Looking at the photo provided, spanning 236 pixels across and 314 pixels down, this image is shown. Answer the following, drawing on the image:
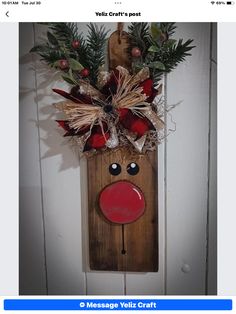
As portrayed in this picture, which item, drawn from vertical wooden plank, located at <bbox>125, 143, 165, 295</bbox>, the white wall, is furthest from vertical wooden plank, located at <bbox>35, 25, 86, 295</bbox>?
vertical wooden plank, located at <bbox>125, 143, 165, 295</bbox>

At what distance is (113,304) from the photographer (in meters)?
0.57

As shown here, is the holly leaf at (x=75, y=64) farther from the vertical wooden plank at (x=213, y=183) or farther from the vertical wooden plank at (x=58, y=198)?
the vertical wooden plank at (x=213, y=183)

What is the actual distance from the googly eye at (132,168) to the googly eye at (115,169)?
0.02 metres

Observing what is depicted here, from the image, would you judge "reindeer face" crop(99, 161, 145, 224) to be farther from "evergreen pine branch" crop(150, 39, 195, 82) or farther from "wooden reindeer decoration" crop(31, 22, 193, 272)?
"evergreen pine branch" crop(150, 39, 195, 82)

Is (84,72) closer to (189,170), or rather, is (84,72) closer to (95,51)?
(95,51)

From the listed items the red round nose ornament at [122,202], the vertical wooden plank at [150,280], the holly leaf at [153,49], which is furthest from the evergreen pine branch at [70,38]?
the vertical wooden plank at [150,280]

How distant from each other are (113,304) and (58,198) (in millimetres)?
245

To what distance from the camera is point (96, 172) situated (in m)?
0.59

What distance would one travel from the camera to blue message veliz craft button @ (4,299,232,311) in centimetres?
56

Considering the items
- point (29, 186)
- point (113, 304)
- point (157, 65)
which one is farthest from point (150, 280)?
point (157, 65)

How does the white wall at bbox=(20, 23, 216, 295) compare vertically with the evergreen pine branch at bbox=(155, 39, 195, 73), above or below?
below

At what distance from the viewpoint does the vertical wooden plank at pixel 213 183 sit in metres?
0.57
